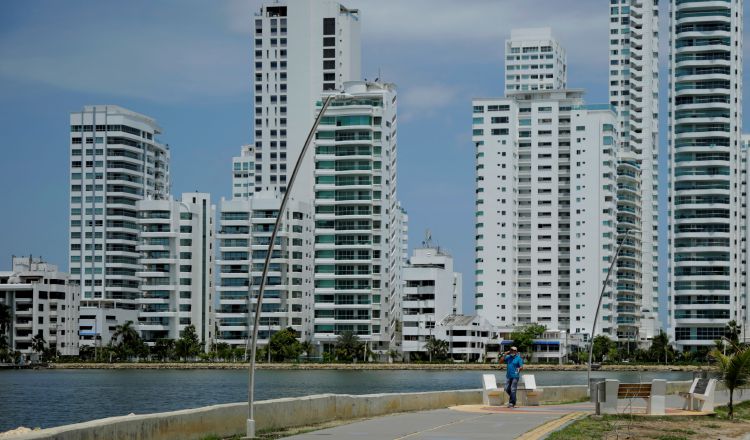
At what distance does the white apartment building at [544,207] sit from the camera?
173 meters

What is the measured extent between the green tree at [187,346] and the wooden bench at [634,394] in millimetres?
132436

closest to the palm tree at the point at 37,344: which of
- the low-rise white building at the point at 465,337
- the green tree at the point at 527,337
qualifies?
the low-rise white building at the point at 465,337

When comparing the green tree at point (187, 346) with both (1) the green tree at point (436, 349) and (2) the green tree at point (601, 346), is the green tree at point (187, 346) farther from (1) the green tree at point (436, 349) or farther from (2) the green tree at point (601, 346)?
(2) the green tree at point (601, 346)

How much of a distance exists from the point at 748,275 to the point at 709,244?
30.6 meters

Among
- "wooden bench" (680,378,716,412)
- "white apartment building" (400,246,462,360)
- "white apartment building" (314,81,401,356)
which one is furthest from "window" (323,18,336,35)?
"wooden bench" (680,378,716,412)

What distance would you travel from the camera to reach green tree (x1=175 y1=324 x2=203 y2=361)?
15938cm

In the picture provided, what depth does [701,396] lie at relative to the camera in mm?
31953

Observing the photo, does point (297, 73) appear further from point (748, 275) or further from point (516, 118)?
point (748, 275)

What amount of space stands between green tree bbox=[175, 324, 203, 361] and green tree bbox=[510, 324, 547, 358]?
3964 cm

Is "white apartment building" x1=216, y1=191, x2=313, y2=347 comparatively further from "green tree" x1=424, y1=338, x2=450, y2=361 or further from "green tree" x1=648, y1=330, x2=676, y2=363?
"green tree" x1=648, y1=330, x2=676, y2=363

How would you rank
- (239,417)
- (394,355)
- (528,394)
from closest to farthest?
(239,417) < (528,394) < (394,355)

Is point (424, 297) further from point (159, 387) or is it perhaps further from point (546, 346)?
point (159, 387)

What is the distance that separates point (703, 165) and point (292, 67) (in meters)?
57.9

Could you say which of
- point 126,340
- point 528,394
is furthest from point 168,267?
point 528,394
